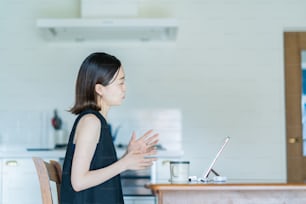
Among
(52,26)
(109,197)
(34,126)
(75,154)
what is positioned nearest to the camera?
(75,154)

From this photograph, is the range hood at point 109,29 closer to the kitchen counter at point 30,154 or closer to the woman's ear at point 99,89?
the kitchen counter at point 30,154

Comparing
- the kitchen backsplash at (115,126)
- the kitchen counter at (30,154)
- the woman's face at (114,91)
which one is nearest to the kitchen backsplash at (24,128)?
the kitchen backsplash at (115,126)

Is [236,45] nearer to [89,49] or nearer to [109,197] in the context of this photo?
[89,49]

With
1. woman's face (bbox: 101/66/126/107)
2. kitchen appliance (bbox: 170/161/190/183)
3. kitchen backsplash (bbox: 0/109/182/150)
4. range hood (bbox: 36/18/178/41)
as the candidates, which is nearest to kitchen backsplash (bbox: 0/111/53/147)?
kitchen backsplash (bbox: 0/109/182/150)

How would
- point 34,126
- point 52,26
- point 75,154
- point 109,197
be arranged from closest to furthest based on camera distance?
point 75,154, point 109,197, point 52,26, point 34,126

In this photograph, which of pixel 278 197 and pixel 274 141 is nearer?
pixel 278 197

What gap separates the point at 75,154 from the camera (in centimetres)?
153

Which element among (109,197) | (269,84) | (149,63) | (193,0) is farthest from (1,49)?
(109,197)

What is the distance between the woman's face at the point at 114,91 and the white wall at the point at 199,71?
2.29m

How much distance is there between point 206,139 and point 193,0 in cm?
111

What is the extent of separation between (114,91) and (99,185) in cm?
31

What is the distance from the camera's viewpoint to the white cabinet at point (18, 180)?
3383 mm

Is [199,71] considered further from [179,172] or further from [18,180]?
[179,172]

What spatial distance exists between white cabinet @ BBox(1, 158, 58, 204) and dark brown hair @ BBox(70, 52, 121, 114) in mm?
1860
